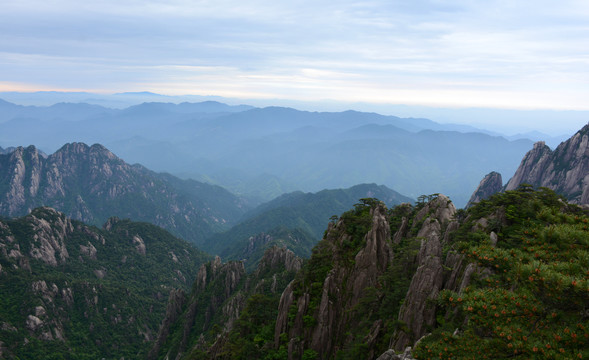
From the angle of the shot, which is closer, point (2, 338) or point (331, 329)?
point (331, 329)

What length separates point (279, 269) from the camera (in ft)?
273

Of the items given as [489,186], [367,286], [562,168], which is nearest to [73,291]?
[367,286]

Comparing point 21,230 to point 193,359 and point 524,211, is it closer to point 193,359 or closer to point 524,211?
point 193,359

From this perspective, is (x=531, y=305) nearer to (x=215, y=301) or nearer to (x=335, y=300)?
(x=335, y=300)

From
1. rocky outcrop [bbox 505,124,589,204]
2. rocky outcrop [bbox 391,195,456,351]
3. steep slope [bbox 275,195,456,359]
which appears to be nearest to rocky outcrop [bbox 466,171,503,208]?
rocky outcrop [bbox 505,124,589,204]

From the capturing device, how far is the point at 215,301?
87.9m

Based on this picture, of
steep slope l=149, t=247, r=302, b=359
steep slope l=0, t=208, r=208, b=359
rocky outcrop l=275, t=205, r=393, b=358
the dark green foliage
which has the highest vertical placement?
the dark green foliage

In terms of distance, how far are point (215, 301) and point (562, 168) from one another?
13437 cm

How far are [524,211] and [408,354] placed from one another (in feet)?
60.3

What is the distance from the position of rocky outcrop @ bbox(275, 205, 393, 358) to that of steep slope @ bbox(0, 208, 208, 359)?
90311 mm

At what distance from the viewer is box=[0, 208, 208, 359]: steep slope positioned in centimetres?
10162

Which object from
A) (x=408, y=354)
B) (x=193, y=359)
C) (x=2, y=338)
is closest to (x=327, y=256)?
(x=408, y=354)

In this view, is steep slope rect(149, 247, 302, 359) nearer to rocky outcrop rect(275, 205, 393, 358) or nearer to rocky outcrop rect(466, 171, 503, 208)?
rocky outcrop rect(275, 205, 393, 358)

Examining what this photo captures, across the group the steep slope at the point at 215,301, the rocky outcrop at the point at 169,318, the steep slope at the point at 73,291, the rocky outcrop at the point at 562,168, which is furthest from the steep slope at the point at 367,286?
the rocky outcrop at the point at 562,168
